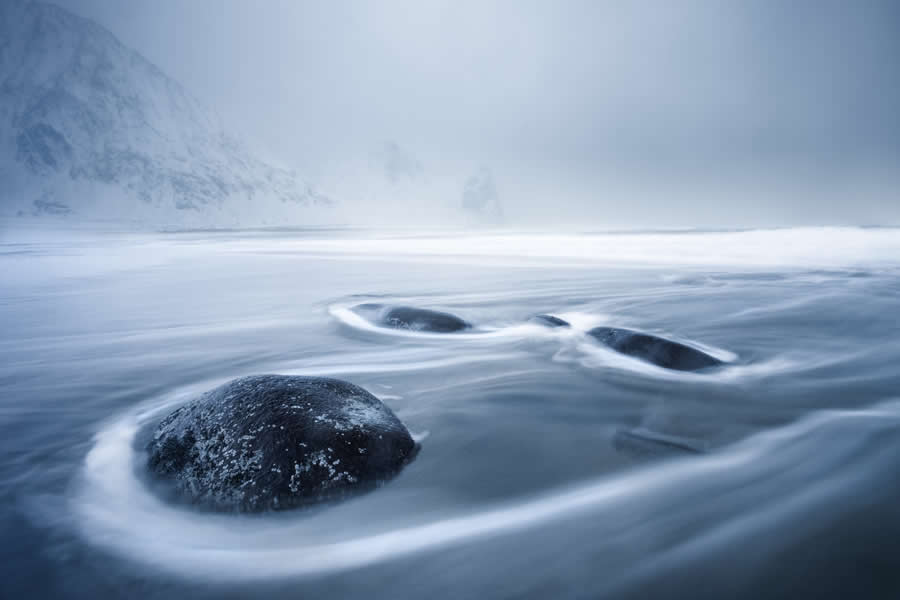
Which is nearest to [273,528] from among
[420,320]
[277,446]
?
[277,446]

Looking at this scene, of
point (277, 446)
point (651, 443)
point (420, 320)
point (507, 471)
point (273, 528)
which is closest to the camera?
point (273, 528)

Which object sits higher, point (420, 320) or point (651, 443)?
point (420, 320)

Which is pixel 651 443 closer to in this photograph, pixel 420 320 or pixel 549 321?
pixel 420 320

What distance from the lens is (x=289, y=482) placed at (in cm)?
259

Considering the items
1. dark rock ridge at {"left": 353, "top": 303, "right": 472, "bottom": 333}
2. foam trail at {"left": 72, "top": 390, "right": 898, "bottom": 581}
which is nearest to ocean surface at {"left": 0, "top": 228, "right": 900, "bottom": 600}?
foam trail at {"left": 72, "top": 390, "right": 898, "bottom": 581}

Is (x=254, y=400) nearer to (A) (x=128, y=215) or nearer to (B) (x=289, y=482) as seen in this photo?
(B) (x=289, y=482)

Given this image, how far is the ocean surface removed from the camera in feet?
→ 6.84

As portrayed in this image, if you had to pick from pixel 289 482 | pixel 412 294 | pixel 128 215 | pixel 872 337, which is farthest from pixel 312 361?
pixel 128 215

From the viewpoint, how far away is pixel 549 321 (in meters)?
7.59

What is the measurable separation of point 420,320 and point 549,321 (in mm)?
1970

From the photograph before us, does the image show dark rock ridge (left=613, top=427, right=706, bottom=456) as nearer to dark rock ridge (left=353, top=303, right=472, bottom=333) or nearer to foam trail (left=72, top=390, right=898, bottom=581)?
foam trail (left=72, top=390, right=898, bottom=581)

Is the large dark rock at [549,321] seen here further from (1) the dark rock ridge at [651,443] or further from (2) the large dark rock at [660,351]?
(1) the dark rock ridge at [651,443]

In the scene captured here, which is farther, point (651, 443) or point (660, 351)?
point (660, 351)

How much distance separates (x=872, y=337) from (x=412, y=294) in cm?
807
